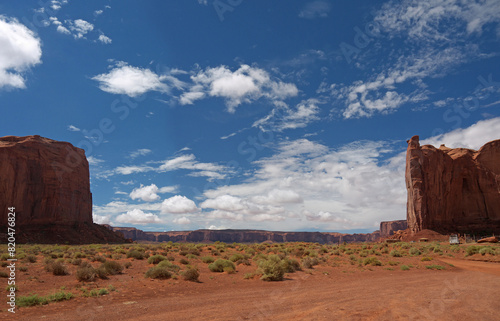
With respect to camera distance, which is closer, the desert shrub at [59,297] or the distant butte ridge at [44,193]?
the desert shrub at [59,297]

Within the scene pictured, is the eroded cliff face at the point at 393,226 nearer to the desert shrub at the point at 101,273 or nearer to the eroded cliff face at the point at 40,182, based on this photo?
the eroded cliff face at the point at 40,182

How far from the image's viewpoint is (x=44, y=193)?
69188 millimetres

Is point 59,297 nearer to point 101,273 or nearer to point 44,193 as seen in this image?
point 101,273

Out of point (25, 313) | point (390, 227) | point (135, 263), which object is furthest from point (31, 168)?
point (390, 227)

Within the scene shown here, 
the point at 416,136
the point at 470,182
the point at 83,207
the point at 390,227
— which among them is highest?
the point at 416,136

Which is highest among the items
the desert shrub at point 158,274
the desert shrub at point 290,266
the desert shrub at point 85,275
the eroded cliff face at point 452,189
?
the eroded cliff face at point 452,189

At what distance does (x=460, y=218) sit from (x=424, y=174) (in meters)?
→ 15.2

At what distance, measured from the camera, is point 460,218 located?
2788 inches

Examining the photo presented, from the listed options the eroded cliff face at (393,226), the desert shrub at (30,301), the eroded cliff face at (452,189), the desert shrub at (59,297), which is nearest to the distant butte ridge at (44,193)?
the desert shrub at (59,297)

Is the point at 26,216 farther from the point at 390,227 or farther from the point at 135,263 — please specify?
the point at 390,227

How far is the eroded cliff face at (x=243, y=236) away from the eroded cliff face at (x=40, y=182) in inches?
4146

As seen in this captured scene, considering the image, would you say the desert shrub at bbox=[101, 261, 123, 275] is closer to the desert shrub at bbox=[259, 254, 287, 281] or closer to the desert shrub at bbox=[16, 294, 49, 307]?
the desert shrub at bbox=[16, 294, 49, 307]

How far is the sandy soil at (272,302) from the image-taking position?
824 cm

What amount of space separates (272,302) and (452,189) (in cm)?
7993
